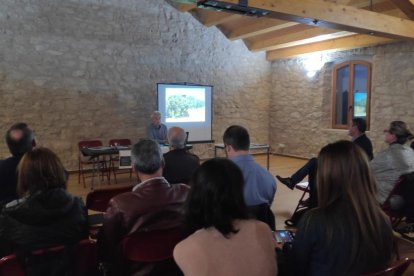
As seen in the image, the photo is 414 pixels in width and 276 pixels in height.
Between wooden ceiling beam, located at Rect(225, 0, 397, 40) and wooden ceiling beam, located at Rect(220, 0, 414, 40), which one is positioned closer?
wooden ceiling beam, located at Rect(220, 0, 414, 40)

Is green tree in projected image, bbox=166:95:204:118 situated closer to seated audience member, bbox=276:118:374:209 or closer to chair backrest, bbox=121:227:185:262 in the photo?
seated audience member, bbox=276:118:374:209

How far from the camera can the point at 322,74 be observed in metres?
8.38

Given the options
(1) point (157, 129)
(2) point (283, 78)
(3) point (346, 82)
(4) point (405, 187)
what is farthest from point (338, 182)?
(2) point (283, 78)

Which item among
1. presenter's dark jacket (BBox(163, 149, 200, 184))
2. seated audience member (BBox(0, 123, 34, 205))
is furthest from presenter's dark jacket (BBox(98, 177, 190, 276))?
presenter's dark jacket (BBox(163, 149, 200, 184))

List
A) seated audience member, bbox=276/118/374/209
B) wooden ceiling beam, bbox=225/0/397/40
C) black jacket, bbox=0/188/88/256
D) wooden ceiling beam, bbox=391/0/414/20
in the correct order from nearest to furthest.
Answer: black jacket, bbox=0/188/88/256 → seated audience member, bbox=276/118/374/209 → wooden ceiling beam, bbox=391/0/414/20 → wooden ceiling beam, bbox=225/0/397/40

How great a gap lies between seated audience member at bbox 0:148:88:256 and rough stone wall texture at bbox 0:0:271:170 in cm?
527

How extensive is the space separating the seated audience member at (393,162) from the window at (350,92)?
15.3 feet

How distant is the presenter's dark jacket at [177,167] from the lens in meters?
3.05

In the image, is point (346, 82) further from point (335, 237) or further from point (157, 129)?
point (335, 237)

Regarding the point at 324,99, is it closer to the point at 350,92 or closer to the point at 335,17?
the point at 350,92

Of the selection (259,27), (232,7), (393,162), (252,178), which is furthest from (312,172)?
(259,27)

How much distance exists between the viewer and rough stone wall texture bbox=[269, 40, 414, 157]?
6.92 metres

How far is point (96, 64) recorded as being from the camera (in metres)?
7.04

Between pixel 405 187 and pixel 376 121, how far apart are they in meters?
4.65
